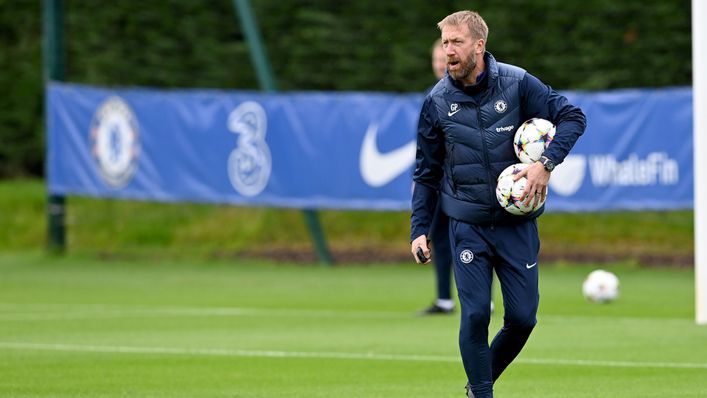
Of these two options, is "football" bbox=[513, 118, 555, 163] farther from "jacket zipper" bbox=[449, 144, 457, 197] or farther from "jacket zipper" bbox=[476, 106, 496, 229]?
"jacket zipper" bbox=[449, 144, 457, 197]

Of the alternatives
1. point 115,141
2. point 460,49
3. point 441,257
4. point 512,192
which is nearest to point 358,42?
point 115,141

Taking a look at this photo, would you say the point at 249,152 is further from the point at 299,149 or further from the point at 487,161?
the point at 487,161

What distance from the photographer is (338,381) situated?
10266 millimetres

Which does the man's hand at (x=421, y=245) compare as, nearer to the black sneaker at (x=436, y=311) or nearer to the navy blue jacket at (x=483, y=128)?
the navy blue jacket at (x=483, y=128)

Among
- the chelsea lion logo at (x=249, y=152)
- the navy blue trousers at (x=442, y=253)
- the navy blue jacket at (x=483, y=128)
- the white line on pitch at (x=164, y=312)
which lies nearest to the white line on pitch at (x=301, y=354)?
the navy blue trousers at (x=442, y=253)

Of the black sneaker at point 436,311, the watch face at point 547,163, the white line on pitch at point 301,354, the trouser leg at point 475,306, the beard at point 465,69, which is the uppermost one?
the beard at point 465,69

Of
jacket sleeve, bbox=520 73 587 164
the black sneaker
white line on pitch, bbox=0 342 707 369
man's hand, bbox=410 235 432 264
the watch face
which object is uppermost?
jacket sleeve, bbox=520 73 587 164

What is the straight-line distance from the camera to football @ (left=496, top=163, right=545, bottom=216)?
26.0ft

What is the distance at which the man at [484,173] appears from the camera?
8078mm

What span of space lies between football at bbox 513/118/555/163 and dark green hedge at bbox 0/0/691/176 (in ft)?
56.6

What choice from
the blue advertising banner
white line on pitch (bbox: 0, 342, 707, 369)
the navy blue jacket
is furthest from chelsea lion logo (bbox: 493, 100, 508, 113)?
the blue advertising banner

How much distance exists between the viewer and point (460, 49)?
7949 mm

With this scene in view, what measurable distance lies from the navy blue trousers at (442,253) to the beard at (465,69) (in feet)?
19.8

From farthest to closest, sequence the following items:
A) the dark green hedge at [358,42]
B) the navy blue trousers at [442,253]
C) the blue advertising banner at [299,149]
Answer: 1. the dark green hedge at [358,42]
2. the blue advertising banner at [299,149]
3. the navy blue trousers at [442,253]
